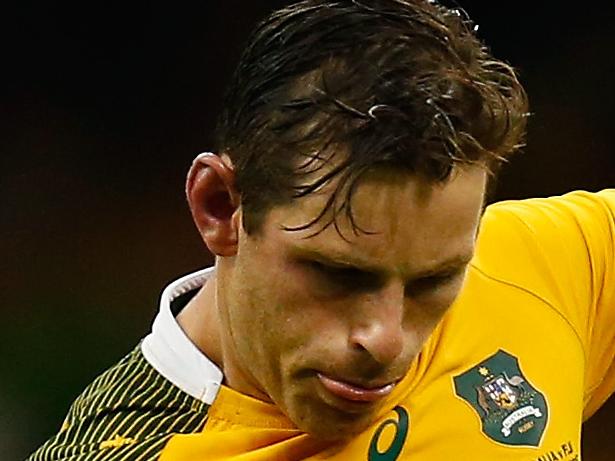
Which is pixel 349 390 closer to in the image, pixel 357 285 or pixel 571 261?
pixel 357 285

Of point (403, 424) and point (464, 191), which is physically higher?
point (464, 191)

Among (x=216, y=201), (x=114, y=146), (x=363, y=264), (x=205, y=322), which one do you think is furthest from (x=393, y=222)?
(x=114, y=146)

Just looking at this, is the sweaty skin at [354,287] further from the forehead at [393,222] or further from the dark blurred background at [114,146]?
the dark blurred background at [114,146]

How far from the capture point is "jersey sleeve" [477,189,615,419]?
125 centimetres

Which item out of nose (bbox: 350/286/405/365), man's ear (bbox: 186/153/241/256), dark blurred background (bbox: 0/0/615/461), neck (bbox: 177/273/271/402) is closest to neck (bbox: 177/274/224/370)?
neck (bbox: 177/273/271/402)

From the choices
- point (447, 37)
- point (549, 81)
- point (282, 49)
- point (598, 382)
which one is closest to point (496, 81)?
point (447, 37)

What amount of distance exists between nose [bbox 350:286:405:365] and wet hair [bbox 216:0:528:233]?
64mm

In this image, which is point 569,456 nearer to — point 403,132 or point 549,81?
point 403,132

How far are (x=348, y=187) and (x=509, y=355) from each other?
0.99 feet

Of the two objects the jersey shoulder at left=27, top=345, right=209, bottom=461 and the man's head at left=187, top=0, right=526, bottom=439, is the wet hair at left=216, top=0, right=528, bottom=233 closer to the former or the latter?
the man's head at left=187, top=0, right=526, bottom=439

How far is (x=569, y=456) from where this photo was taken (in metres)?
1.19

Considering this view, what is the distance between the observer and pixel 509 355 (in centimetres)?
119

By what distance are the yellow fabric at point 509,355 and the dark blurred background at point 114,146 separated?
844mm

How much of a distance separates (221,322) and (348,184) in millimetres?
229
